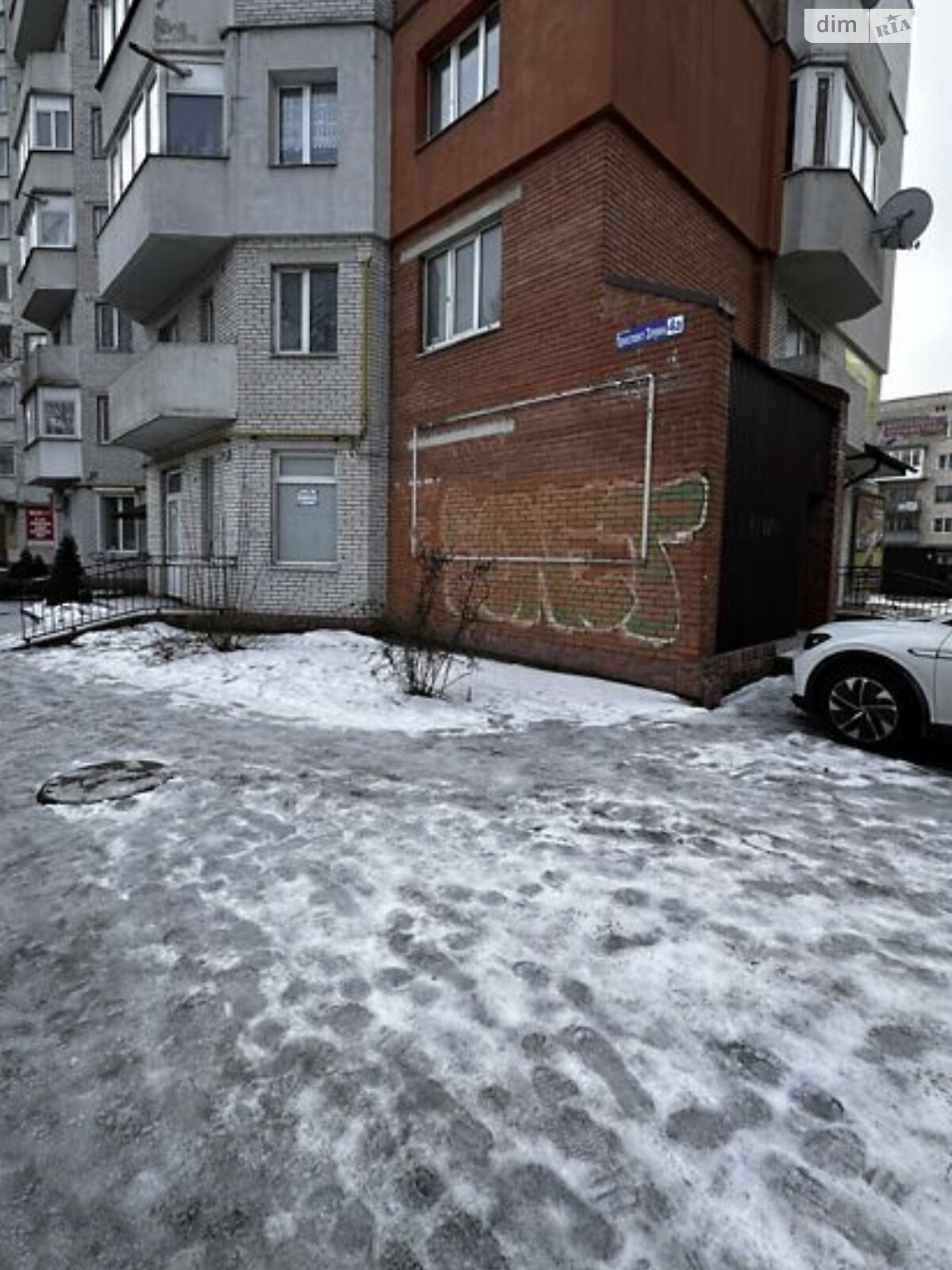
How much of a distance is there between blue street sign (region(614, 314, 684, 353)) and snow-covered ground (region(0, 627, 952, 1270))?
4.99 meters

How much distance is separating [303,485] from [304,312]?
2.93 m

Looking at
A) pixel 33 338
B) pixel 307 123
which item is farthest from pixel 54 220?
pixel 307 123

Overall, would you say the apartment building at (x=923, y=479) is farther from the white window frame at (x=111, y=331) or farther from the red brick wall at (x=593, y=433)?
the red brick wall at (x=593, y=433)

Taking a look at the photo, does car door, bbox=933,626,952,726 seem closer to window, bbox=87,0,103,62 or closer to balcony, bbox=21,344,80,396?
balcony, bbox=21,344,80,396

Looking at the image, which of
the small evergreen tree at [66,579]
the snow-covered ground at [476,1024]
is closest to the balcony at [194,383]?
the small evergreen tree at [66,579]

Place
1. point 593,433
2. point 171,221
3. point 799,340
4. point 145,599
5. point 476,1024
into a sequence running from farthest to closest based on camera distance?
point 145,599, point 799,340, point 171,221, point 593,433, point 476,1024

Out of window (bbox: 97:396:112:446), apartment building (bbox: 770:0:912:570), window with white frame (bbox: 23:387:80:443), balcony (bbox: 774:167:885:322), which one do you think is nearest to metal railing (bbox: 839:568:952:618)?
apartment building (bbox: 770:0:912:570)

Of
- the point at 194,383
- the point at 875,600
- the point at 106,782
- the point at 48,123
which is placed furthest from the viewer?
the point at 48,123

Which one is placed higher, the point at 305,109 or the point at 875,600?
the point at 305,109

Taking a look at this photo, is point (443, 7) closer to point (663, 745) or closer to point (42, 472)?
point (663, 745)

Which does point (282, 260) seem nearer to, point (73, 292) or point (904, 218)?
point (904, 218)

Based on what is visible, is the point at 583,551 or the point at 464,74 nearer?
the point at 583,551

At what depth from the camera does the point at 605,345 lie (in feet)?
28.0

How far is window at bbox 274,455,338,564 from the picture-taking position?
492 inches
